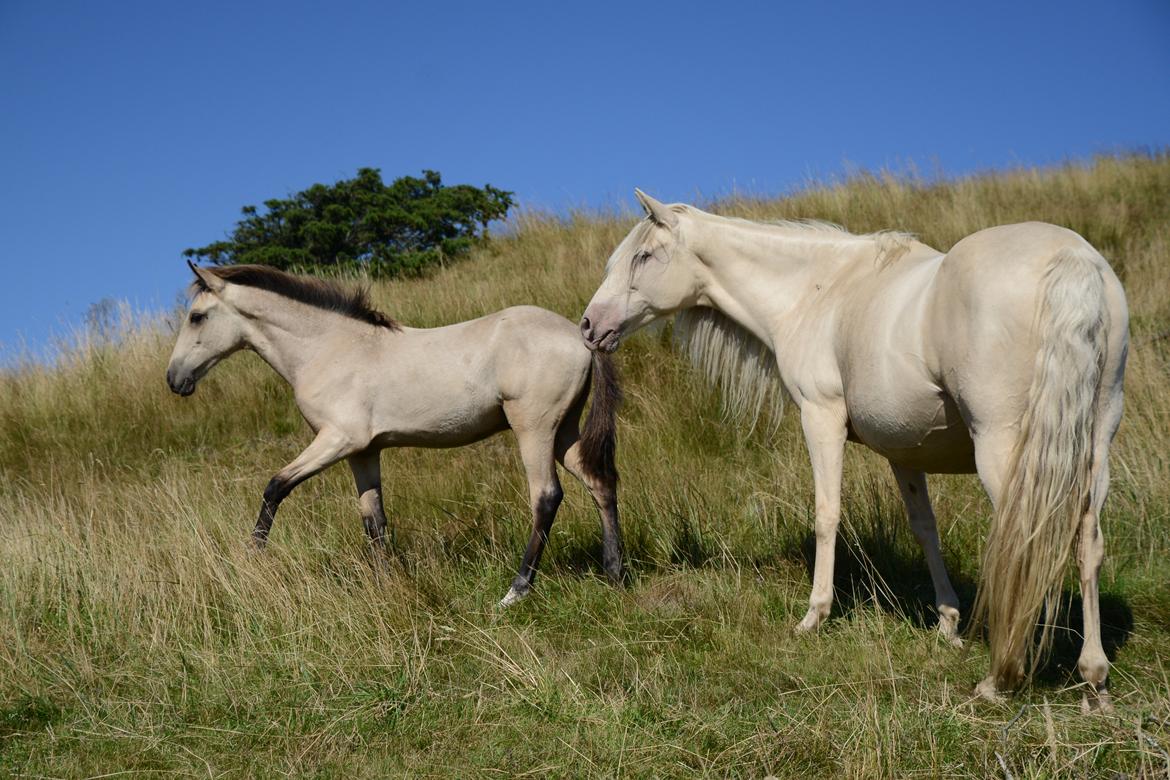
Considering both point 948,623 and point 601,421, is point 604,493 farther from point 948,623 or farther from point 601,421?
point 948,623

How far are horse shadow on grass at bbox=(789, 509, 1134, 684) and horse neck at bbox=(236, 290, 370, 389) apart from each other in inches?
128

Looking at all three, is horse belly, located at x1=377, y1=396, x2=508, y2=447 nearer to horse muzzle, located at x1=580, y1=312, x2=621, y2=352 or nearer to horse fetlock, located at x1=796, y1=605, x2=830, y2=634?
horse muzzle, located at x1=580, y1=312, x2=621, y2=352

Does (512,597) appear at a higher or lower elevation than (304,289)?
lower

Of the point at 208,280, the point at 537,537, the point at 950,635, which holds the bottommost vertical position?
the point at 950,635

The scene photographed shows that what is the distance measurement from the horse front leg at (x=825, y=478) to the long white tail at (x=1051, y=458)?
1.12m

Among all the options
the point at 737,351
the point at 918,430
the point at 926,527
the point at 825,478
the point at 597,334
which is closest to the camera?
the point at 918,430

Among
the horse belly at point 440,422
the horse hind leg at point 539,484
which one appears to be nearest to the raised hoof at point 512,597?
the horse hind leg at point 539,484

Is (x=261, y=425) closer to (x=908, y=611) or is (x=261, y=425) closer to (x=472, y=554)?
(x=472, y=554)

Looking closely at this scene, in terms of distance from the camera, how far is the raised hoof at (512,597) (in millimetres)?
5195

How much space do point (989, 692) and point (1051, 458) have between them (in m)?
1.01

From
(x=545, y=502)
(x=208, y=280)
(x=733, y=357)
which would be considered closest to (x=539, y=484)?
(x=545, y=502)

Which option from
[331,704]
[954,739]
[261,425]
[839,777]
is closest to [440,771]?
[331,704]

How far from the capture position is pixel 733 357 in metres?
5.27

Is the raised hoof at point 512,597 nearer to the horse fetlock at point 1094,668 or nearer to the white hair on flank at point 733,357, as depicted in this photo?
the white hair on flank at point 733,357
